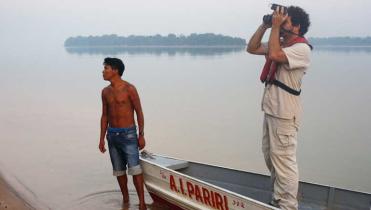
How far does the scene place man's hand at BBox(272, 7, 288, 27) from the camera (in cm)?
354

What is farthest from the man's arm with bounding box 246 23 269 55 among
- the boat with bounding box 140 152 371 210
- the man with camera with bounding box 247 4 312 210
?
the boat with bounding box 140 152 371 210

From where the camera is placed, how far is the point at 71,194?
597 cm

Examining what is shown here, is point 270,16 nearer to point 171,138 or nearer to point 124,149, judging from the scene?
point 124,149

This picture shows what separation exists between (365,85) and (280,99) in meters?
17.2

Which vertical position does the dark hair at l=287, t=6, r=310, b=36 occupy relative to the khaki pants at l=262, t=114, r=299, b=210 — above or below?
above

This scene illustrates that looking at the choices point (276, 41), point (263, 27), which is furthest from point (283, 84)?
point (263, 27)

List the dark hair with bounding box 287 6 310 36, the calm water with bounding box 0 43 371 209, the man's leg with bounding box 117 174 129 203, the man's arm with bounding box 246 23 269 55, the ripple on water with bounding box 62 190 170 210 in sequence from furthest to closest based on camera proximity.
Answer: the calm water with bounding box 0 43 371 209 < the ripple on water with bounding box 62 190 170 210 < the man's leg with bounding box 117 174 129 203 < the man's arm with bounding box 246 23 269 55 < the dark hair with bounding box 287 6 310 36

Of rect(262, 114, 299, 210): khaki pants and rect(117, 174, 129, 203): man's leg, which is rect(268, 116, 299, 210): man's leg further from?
rect(117, 174, 129, 203): man's leg

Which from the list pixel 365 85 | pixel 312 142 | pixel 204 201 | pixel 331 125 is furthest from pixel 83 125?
pixel 365 85

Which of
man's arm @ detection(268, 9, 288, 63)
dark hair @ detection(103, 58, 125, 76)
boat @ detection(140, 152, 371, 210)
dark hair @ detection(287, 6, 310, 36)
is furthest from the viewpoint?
dark hair @ detection(103, 58, 125, 76)

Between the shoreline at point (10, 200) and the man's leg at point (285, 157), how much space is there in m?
3.04

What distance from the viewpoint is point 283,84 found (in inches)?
144

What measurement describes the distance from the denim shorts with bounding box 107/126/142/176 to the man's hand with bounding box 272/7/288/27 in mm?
1975

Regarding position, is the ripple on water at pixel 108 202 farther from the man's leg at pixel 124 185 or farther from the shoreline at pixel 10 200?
the shoreline at pixel 10 200
